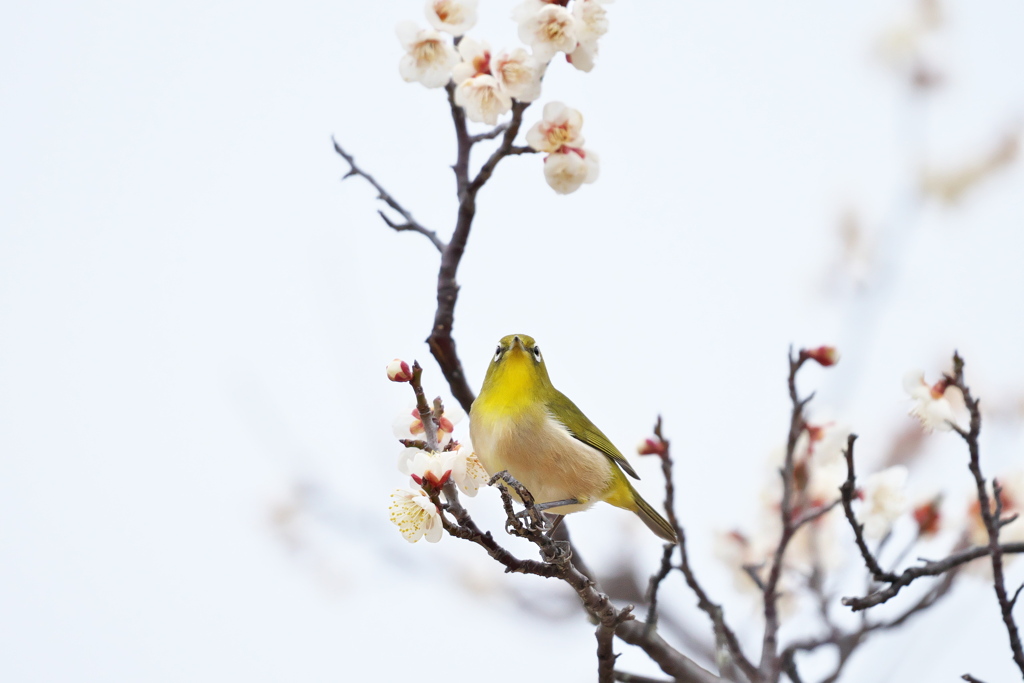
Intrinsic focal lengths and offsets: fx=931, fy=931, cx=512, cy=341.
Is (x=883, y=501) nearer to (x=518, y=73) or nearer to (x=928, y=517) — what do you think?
(x=928, y=517)

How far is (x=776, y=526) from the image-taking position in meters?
4.27

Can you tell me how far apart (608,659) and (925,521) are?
168 cm

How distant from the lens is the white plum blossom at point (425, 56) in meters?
2.78

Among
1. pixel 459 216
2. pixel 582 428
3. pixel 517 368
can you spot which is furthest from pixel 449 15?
pixel 582 428

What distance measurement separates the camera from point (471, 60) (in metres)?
2.70

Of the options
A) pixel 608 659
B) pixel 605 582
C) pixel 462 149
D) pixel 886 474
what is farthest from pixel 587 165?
pixel 605 582

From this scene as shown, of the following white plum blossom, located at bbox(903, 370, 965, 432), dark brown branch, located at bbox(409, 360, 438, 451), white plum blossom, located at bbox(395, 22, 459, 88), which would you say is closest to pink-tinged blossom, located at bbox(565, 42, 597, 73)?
white plum blossom, located at bbox(395, 22, 459, 88)

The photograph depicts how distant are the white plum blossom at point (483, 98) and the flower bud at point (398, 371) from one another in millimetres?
781

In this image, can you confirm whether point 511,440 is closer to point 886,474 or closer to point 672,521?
point 672,521

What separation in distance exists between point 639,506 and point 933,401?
101 centimetres

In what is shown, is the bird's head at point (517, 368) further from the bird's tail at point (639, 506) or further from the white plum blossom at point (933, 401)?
the white plum blossom at point (933, 401)

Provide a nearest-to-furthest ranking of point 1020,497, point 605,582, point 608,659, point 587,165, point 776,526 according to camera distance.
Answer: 1. point 608,659
2. point 587,165
3. point 1020,497
4. point 776,526
5. point 605,582

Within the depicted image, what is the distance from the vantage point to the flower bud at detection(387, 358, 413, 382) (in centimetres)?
233

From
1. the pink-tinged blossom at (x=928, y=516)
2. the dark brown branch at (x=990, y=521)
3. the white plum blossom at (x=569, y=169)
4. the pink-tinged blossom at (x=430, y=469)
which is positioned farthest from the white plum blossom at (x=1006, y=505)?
the pink-tinged blossom at (x=430, y=469)
